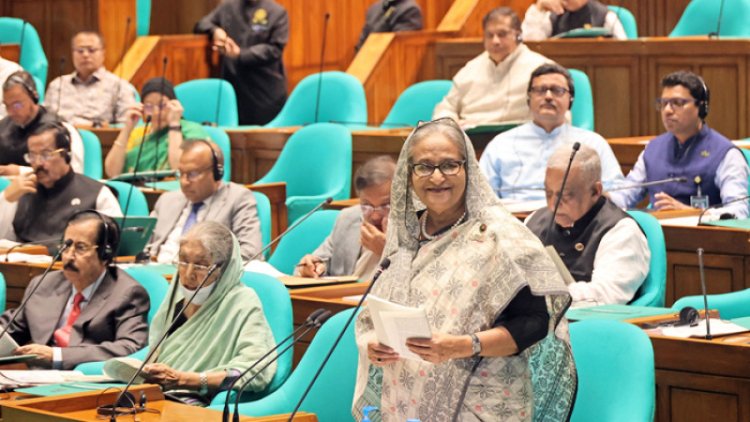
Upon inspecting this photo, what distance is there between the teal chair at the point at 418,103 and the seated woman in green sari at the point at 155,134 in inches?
46.9

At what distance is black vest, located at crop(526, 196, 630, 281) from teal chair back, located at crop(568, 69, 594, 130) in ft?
9.22

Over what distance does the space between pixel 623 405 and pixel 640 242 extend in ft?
4.57

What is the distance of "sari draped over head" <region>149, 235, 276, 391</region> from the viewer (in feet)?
14.5

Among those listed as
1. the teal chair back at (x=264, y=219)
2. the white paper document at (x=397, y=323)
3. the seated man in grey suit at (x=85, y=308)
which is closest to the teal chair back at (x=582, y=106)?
the teal chair back at (x=264, y=219)

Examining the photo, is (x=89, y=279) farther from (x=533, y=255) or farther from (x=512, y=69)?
(x=512, y=69)

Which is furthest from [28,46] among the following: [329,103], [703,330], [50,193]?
[703,330]

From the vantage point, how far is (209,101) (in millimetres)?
9234

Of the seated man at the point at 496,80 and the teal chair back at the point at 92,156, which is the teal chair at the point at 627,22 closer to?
the seated man at the point at 496,80

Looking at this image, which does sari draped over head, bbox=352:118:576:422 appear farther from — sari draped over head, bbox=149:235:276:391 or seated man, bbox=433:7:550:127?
seated man, bbox=433:7:550:127

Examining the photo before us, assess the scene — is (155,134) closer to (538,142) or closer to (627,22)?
(538,142)

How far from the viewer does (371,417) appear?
11.1 feet

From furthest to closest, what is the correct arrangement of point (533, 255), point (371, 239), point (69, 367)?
point (371, 239)
point (69, 367)
point (533, 255)

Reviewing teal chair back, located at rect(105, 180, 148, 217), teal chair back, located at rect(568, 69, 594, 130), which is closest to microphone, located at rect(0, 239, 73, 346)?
teal chair back, located at rect(105, 180, 148, 217)

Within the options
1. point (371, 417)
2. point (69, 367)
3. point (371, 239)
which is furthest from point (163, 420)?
point (371, 239)
